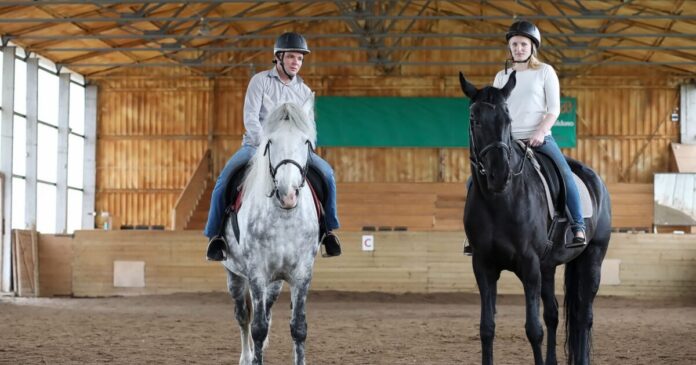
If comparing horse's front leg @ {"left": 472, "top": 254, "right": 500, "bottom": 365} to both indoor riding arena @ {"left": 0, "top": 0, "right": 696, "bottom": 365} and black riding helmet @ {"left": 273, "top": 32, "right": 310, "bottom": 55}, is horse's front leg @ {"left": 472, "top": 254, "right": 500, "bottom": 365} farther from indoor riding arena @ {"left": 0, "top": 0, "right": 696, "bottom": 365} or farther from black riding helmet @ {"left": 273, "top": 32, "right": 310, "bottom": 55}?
indoor riding arena @ {"left": 0, "top": 0, "right": 696, "bottom": 365}

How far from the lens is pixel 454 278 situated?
22.2 m

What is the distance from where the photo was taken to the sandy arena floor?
9.67 m

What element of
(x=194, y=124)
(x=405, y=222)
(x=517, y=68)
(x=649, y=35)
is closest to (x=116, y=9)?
(x=194, y=124)

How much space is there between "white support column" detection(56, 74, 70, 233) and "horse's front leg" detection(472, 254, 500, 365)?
85.8ft

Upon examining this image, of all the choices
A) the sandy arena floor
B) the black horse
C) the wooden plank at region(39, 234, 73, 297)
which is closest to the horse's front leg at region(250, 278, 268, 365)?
the black horse

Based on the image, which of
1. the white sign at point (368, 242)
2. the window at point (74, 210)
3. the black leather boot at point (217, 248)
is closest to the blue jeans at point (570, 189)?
the black leather boot at point (217, 248)

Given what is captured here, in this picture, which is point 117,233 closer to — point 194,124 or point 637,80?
point 194,124

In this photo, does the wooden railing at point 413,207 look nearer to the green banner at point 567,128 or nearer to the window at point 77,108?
the green banner at point 567,128

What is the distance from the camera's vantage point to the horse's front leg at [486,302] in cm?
636

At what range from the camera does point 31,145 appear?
92.0 feet

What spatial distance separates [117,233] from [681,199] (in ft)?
58.2

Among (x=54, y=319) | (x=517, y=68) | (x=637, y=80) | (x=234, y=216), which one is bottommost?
(x=54, y=319)

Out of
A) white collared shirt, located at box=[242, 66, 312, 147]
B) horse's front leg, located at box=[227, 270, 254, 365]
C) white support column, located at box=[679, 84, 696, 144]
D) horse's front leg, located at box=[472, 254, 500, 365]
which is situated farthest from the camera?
white support column, located at box=[679, 84, 696, 144]

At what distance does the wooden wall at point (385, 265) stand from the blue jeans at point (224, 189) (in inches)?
584
